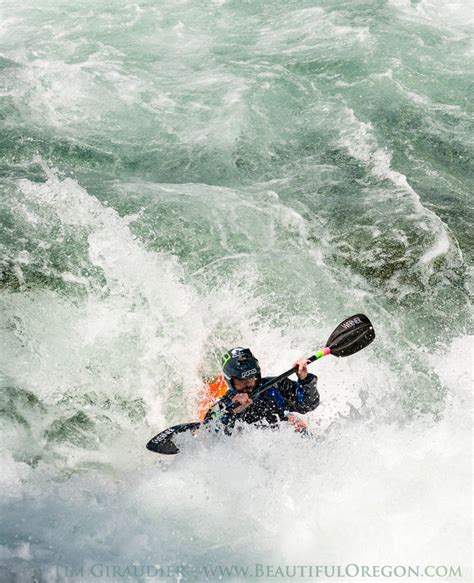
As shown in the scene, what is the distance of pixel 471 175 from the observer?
8.34m

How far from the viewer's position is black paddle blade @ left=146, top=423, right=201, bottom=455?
4855mm

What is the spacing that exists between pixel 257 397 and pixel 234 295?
5.04 ft

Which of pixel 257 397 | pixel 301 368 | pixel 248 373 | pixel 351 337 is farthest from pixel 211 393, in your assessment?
pixel 351 337

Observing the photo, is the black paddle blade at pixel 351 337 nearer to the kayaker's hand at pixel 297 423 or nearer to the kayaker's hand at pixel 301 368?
the kayaker's hand at pixel 301 368

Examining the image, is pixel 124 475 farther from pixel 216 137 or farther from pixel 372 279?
pixel 216 137

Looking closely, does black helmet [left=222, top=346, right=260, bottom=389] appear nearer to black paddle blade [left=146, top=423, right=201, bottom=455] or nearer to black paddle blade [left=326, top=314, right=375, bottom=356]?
black paddle blade [left=146, top=423, right=201, bottom=455]

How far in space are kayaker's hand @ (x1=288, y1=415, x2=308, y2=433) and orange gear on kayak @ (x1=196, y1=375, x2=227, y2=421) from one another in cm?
72

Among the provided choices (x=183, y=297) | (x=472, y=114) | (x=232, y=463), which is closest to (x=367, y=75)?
(x=472, y=114)

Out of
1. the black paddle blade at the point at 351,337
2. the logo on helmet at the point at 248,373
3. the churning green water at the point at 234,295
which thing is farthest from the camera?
the black paddle blade at the point at 351,337

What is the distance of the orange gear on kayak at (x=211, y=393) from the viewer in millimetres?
5488

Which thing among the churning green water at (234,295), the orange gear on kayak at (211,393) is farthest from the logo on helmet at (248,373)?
the orange gear on kayak at (211,393)

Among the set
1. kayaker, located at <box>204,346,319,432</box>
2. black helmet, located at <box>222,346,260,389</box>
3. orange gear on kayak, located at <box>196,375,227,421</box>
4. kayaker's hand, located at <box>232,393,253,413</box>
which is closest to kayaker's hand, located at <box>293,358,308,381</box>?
kayaker, located at <box>204,346,319,432</box>

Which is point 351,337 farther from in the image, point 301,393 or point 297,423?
point 297,423

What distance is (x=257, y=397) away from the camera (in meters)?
5.04
